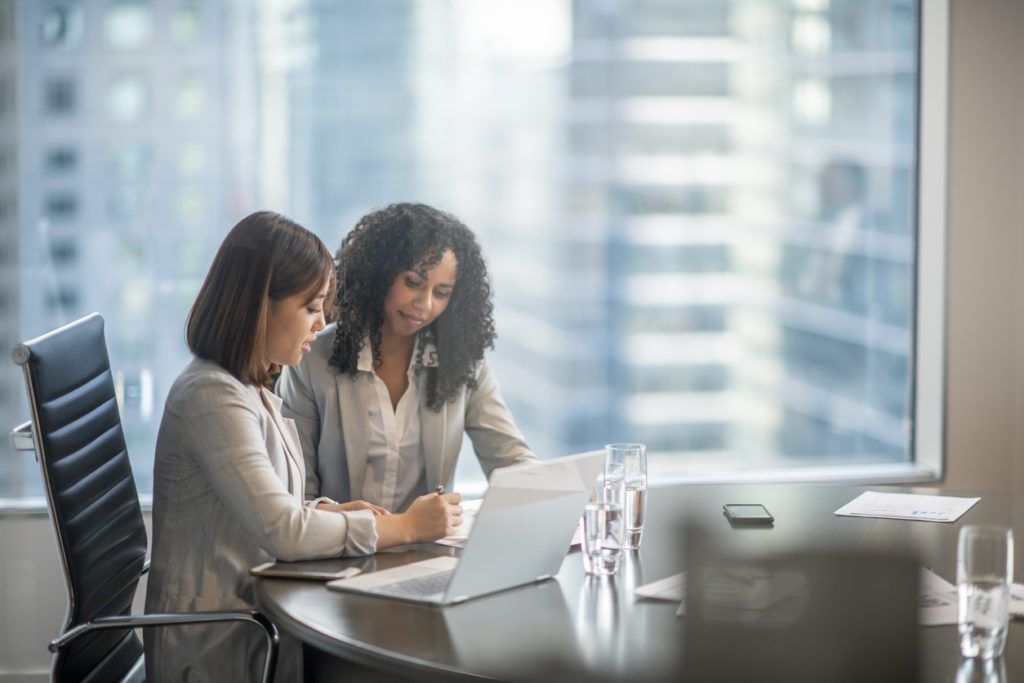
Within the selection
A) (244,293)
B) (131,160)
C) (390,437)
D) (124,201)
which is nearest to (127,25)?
(131,160)

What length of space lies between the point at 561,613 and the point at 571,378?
83.4 inches

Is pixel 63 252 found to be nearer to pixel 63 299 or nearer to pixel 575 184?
pixel 63 299

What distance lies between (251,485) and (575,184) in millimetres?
2059

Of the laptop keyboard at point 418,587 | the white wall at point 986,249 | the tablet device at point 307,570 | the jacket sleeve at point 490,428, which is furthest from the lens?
the white wall at point 986,249

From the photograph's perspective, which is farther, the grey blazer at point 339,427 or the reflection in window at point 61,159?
the reflection in window at point 61,159

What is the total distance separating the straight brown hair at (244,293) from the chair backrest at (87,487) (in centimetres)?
22

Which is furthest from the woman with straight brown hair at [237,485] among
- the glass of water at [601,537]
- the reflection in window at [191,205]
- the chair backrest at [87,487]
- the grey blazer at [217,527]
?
the reflection in window at [191,205]

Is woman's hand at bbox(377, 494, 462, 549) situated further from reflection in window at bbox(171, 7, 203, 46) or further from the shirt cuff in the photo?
reflection in window at bbox(171, 7, 203, 46)

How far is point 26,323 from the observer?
129 inches

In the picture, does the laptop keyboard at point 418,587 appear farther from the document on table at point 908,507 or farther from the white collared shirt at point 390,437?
the document on table at point 908,507

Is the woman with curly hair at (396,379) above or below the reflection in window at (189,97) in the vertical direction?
below

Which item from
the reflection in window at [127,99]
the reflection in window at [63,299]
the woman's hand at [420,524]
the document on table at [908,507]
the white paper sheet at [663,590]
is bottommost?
the document on table at [908,507]

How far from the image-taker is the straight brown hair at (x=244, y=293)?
1898mm

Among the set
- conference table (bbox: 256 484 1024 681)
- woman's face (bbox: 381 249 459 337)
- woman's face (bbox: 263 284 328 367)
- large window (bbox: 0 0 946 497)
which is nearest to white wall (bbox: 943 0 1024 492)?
large window (bbox: 0 0 946 497)
